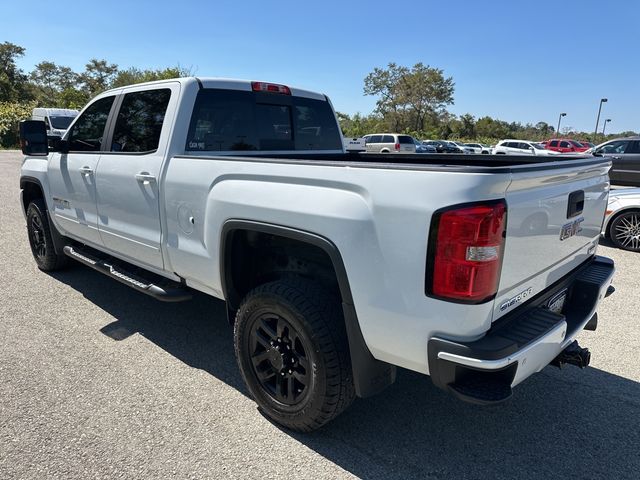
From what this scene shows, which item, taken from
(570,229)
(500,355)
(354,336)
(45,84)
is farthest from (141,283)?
(45,84)

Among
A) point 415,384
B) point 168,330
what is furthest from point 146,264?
point 415,384

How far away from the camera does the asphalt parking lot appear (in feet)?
7.66

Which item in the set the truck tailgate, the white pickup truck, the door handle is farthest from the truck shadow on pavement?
the door handle

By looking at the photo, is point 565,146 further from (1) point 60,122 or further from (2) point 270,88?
(2) point 270,88

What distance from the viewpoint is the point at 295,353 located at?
2.49m

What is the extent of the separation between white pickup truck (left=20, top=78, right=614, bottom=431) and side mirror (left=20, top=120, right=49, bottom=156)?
41 centimetres

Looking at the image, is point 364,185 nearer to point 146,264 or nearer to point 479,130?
point 146,264

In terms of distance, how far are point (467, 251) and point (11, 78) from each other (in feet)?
213

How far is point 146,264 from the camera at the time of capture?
3576 mm

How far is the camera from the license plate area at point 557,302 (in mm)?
2458

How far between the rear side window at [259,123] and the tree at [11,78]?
188ft

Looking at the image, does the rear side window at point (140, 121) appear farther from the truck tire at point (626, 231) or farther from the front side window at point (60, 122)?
the front side window at point (60, 122)

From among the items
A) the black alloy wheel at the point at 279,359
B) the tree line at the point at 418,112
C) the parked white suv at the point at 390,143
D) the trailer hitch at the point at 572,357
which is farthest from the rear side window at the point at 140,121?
the tree line at the point at 418,112

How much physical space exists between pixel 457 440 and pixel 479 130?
70.5 meters
